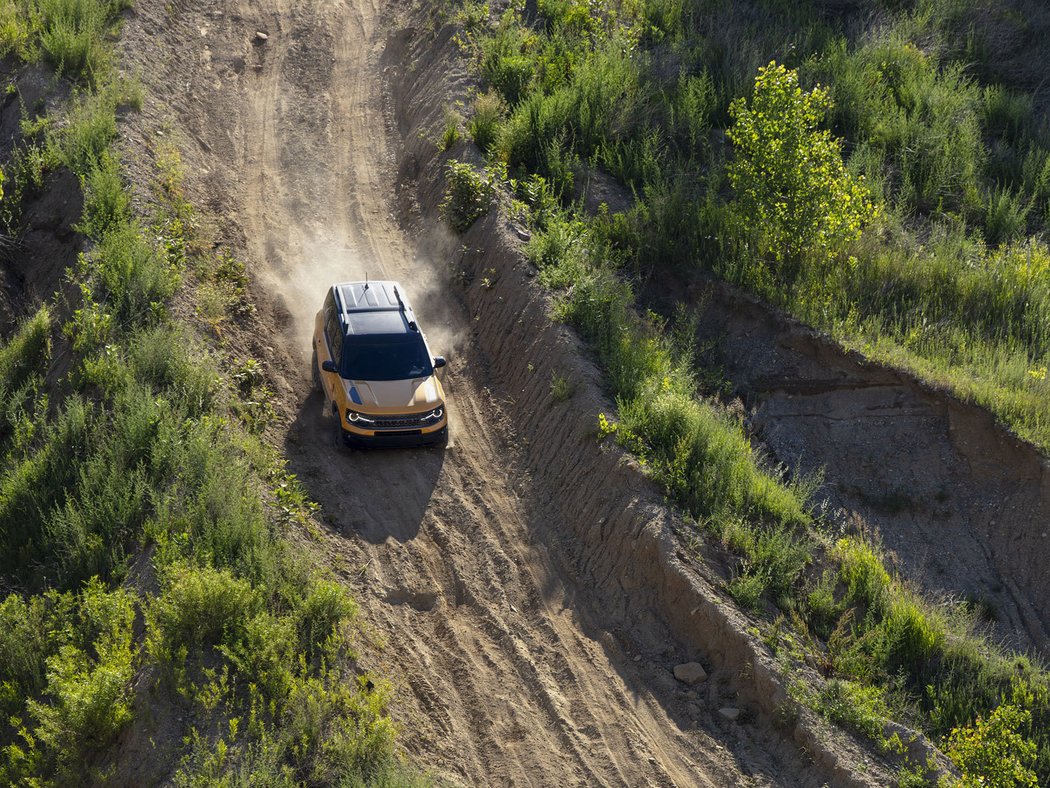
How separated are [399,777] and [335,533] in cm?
A: 424

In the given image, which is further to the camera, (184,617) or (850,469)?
(850,469)

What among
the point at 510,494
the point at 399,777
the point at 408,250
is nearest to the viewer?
the point at 399,777

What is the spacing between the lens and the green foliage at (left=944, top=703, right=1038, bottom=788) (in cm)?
995

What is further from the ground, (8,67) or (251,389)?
(8,67)

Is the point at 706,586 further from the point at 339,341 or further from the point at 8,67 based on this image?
the point at 8,67

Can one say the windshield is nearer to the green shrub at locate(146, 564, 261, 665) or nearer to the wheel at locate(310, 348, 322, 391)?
the wheel at locate(310, 348, 322, 391)

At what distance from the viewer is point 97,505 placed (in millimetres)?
11914

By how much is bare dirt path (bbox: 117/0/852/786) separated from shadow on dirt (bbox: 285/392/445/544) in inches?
1.1

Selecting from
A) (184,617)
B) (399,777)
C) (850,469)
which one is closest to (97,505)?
(184,617)

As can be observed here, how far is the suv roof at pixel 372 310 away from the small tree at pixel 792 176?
5.90 metres

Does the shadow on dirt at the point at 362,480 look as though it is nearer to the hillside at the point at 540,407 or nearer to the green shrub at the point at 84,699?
the hillside at the point at 540,407

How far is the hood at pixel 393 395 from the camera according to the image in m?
14.1

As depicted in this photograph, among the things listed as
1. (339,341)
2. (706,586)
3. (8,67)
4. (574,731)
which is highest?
(8,67)

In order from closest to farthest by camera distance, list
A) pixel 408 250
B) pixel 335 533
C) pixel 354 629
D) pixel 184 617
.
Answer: pixel 184 617 → pixel 354 629 → pixel 335 533 → pixel 408 250
